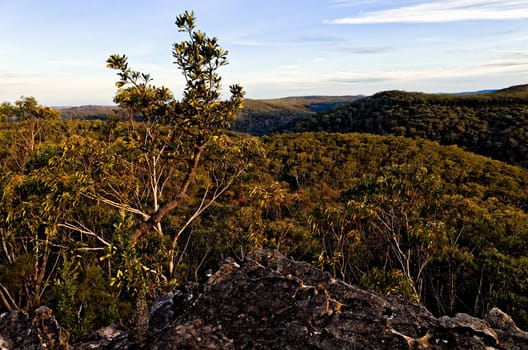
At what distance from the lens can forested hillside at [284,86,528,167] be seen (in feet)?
221

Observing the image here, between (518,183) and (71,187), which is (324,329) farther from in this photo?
(518,183)

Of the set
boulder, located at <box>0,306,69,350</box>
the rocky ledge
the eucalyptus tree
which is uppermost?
the eucalyptus tree

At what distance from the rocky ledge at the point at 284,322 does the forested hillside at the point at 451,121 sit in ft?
219

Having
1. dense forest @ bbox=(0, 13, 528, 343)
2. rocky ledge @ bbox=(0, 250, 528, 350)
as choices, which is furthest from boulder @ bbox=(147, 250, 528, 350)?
dense forest @ bbox=(0, 13, 528, 343)

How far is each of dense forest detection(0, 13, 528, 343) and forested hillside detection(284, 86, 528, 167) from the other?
3364 cm

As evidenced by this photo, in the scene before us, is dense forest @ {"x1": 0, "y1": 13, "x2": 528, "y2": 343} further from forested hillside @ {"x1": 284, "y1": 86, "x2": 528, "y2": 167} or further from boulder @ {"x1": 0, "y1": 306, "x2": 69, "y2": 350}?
forested hillside @ {"x1": 284, "y1": 86, "x2": 528, "y2": 167}

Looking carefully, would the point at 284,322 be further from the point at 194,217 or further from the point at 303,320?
the point at 194,217

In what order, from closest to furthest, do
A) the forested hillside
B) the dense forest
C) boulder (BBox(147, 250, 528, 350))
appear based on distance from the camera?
1. boulder (BBox(147, 250, 528, 350))
2. the dense forest
3. the forested hillside

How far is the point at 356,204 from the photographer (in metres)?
13.3

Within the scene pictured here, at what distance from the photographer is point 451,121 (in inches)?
3322

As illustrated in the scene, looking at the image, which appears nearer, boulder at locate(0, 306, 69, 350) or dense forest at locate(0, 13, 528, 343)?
boulder at locate(0, 306, 69, 350)

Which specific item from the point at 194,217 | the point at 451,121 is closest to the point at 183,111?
the point at 194,217

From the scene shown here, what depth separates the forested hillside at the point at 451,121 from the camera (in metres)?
67.4

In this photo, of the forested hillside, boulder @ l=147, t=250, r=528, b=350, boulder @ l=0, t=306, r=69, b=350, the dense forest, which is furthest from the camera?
the forested hillside
